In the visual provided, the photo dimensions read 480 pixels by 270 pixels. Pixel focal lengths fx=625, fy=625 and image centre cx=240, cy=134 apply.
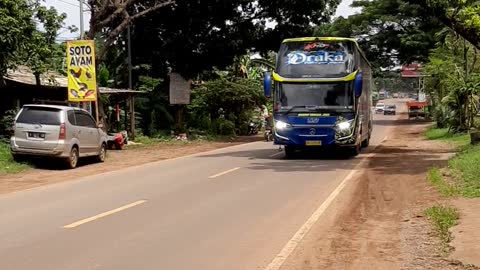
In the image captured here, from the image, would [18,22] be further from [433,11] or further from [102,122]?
[433,11]

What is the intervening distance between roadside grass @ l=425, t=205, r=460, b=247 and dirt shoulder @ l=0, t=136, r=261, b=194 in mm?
8649

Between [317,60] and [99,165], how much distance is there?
748 centimetres

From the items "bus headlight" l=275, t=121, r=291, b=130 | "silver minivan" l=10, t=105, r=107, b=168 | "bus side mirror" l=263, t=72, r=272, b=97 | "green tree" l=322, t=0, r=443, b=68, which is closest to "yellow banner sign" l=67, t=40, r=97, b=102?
"silver minivan" l=10, t=105, r=107, b=168

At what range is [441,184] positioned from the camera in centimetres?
1280

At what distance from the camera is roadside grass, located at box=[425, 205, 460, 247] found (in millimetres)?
8102

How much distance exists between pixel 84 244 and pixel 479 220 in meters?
5.39

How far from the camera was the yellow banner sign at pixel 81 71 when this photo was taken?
21953 millimetres

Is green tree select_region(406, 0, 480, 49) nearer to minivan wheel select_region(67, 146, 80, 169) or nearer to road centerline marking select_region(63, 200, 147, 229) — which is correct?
minivan wheel select_region(67, 146, 80, 169)

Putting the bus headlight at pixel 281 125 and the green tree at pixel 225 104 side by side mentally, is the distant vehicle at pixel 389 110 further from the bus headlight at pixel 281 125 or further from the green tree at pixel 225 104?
the bus headlight at pixel 281 125

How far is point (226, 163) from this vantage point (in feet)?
62.1

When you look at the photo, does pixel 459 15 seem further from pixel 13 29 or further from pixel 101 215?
pixel 13 29

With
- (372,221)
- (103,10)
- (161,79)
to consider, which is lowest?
(372,221)

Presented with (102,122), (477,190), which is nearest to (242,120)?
(102,122)

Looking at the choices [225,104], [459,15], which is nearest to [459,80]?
[459,15]
